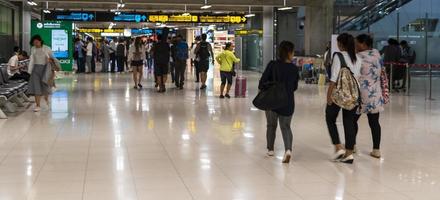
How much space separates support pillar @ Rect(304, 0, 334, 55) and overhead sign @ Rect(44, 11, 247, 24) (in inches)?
227

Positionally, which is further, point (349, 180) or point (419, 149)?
point (419, 149)

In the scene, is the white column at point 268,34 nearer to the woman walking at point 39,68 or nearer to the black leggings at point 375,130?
the woman walking at point 39,68

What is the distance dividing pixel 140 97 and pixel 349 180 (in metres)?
9.71

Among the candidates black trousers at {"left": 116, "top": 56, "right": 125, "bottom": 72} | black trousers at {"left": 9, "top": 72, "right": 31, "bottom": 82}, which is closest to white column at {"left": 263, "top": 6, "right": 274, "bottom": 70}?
black trousers at {"left": 116, "top": 56, "right": 125, "bottom": 72}

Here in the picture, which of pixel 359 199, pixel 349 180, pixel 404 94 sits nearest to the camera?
pixel 359 199

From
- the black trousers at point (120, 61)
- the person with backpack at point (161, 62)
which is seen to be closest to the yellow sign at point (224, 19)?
the black trousers at point (120, 61)

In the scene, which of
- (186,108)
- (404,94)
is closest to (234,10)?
(404,94)

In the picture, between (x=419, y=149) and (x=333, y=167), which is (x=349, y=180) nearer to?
(x=333, y=167)

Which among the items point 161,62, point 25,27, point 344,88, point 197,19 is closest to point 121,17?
point 197,19

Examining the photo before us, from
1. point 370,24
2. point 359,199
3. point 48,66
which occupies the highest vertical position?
point 370,24

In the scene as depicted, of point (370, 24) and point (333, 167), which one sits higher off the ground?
point (370, 24)

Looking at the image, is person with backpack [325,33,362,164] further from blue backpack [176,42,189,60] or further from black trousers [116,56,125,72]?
black trousers [116,56,125,72]

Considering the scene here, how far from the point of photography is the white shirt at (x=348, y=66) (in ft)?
21.9

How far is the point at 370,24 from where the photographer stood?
26.3 meters
